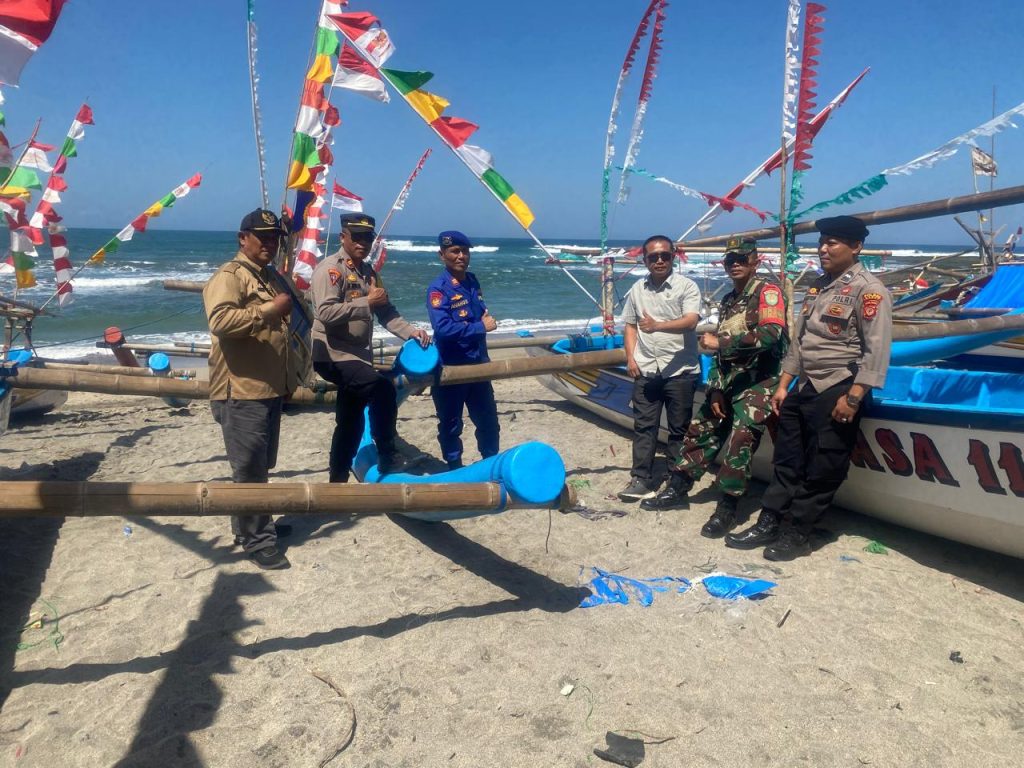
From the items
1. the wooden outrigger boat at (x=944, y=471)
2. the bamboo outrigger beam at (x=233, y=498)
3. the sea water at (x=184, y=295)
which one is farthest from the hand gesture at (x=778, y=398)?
the sea water at (x=184, y=295)

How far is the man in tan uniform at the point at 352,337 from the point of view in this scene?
4062 millimetres

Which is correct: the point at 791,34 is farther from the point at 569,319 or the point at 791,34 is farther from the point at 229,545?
the point at 569,319

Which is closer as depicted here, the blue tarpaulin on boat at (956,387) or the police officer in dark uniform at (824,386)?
the police officer in dark uniform at (824,386)

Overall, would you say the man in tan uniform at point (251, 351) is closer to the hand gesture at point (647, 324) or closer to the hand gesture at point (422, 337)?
the hand gesture at point (422, 337)

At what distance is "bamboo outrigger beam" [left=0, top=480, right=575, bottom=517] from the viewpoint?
2.43m

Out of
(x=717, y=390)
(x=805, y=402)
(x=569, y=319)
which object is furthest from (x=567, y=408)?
(x=569, y=319)

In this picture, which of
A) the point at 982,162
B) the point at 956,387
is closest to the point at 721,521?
the point at 956,387

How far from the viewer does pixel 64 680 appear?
2.91m

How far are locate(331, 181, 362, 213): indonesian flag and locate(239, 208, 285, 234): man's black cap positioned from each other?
14.7ft

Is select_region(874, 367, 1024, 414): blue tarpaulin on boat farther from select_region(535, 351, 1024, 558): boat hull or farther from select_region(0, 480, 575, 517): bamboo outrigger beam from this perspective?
select_region(0, 480, 575, 517): bamboo outrigger beam

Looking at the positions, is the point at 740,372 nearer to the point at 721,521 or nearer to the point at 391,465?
the point at 721,521

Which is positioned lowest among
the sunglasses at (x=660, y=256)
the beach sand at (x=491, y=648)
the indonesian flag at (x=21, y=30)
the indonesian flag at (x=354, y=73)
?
the beach sand at (x=491, y=648)

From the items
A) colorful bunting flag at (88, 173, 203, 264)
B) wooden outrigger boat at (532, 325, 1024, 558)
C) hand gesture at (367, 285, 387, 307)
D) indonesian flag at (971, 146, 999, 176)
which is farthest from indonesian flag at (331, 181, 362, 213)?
indonesian flag at (971, 146, 999, 176)

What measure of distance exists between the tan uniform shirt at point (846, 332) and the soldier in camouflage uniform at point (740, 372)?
10.9 inches
